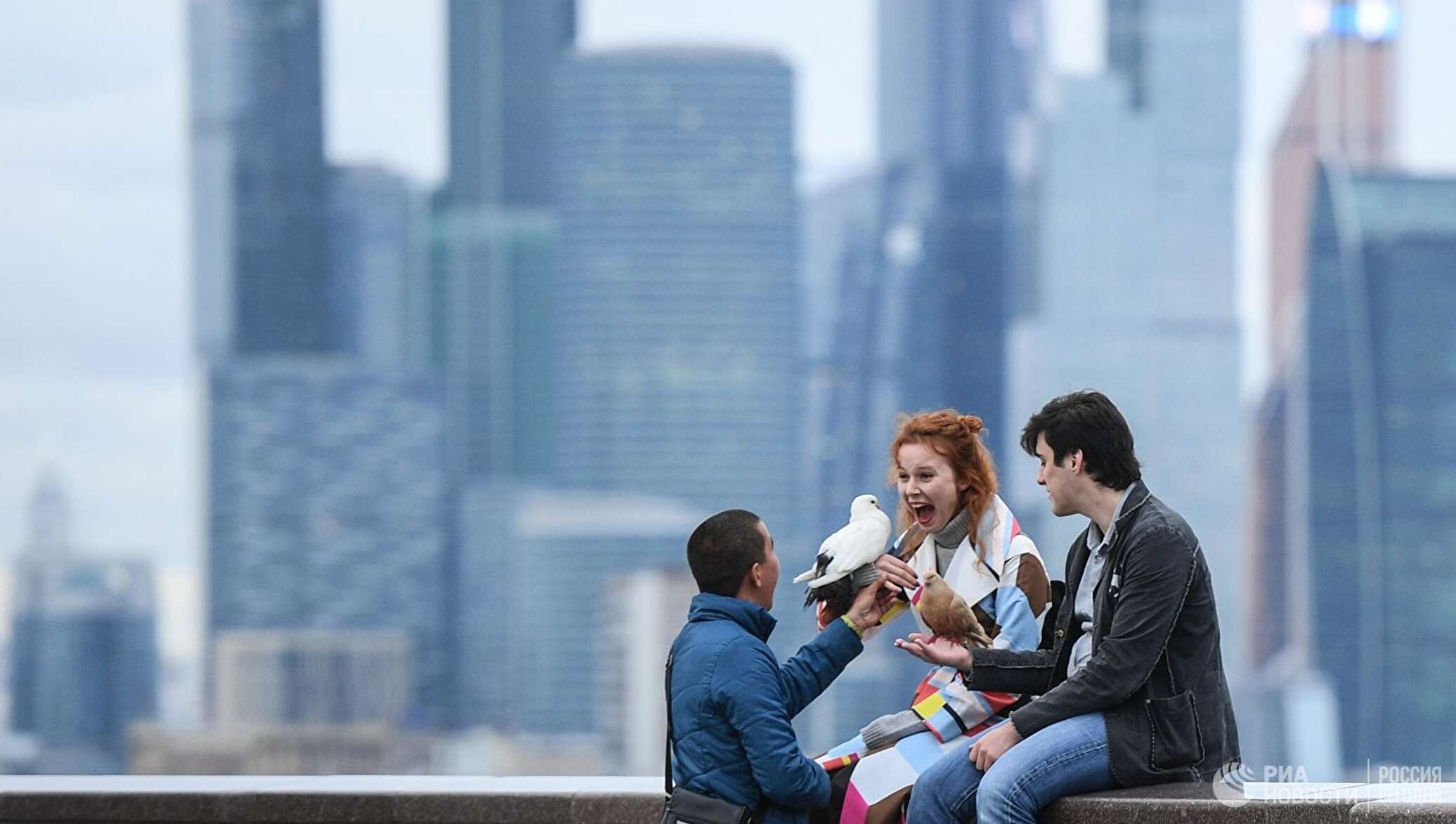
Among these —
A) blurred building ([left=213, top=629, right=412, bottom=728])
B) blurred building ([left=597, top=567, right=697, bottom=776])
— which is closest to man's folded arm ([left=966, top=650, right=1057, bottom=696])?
blurred building ([left=213, top=629, right=412, bottom=728])

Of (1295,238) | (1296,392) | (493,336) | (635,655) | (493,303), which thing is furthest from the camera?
(493,303)

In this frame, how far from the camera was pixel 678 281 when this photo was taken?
7283 inches

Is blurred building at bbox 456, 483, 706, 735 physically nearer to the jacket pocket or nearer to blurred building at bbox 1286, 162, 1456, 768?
blurred building at bbox 1286, 162, 1456, 768

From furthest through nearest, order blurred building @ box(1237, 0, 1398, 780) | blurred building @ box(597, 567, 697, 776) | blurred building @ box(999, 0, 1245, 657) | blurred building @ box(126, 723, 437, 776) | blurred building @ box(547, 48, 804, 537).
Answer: blurred building @ box(547, 48, 804, 537)
blurred building @ box(597, 567, 697, 776)
blurred building @ box(999, 0, 1245, 657)
blurred building @ box(1237, 0, 1398, 780)
blurred building @ box(126, 723, 437, 776)

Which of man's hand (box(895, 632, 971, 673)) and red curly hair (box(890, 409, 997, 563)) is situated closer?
man's hand (box(895, 632, 971, 673))

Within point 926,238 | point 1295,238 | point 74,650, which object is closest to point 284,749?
point 74,650

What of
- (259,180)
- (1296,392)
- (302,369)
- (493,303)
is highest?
(259,180)

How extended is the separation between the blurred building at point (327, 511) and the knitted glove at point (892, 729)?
154m

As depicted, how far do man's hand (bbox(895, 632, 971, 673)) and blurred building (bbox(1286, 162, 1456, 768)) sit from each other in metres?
135

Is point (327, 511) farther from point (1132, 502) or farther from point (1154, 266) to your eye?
point (1132, 502)

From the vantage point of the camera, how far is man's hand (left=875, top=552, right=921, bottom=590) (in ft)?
15.8

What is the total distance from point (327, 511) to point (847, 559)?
170464mm

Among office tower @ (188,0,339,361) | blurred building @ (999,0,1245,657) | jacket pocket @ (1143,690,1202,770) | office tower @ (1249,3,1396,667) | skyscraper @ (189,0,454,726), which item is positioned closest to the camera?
jacket pocket @ (1143,690,1202,770)

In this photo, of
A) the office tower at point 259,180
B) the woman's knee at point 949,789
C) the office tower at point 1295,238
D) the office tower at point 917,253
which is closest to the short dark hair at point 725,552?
the woman's knee at point 949,789
